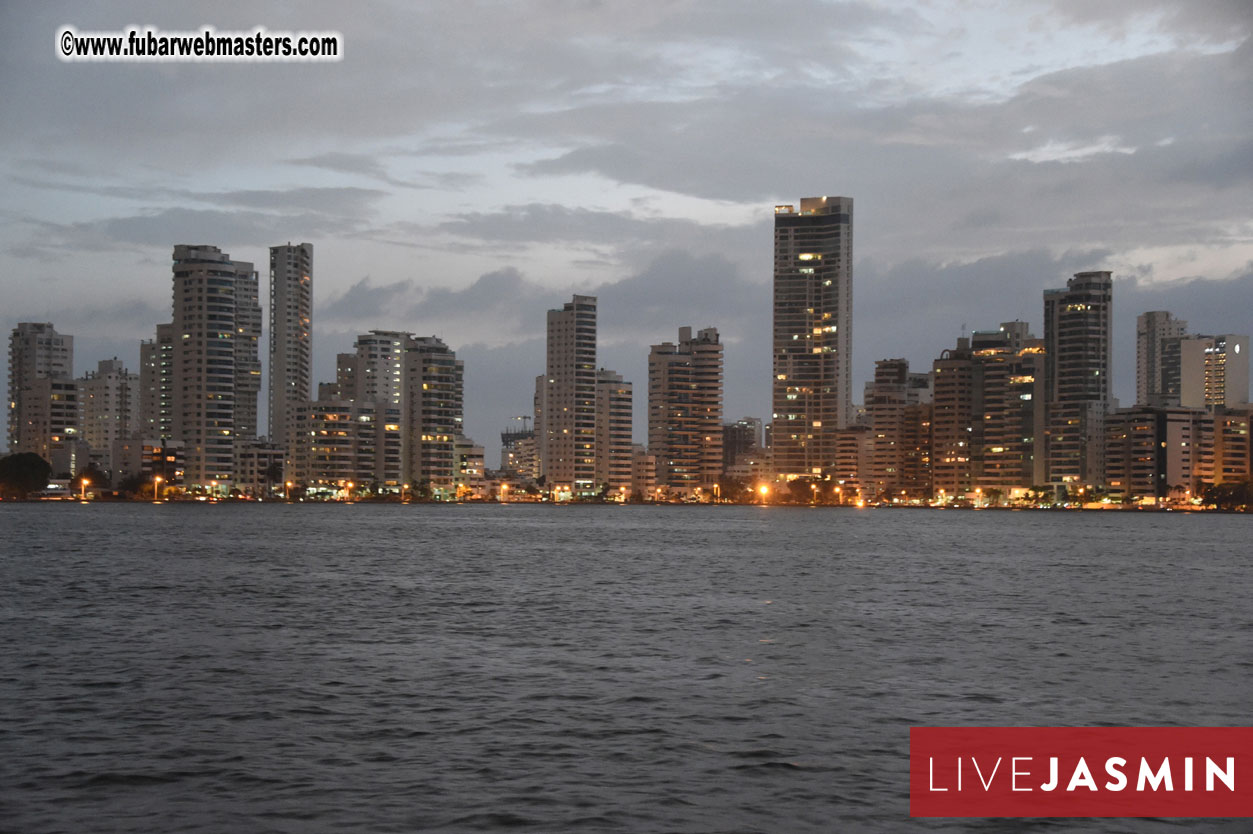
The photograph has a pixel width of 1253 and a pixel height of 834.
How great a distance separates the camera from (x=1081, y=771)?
87.3 ft

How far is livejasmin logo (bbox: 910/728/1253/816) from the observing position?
2383 centimetres

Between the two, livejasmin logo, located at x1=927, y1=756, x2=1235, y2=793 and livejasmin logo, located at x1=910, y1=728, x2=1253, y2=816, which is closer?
livejasmin logo, located at x1=910, y1=728, x2=1253, y2=816

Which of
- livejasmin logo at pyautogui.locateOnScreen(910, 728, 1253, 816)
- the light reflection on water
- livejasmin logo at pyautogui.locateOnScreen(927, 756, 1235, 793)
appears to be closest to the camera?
the light reflection on water

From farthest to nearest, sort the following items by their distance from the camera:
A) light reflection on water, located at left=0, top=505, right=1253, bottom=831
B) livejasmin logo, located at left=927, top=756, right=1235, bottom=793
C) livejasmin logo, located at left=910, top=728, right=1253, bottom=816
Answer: livejasmin logo, located at left=927, top=756, right=1235, bottom=793 → livejasmin logo, located at left=910, top=728, right=1253, bottom=816 → light reflection on water, located at left=0, top=505, right=1253, bottom=831

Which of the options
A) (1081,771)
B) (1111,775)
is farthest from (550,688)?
(1111,775)

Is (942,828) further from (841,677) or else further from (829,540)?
(829,540)

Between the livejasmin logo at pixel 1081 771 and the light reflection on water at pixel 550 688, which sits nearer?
the light reflection on water at pixel 550 688

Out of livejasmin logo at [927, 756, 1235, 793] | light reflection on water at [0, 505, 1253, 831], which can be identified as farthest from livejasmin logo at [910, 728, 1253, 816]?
light reflection on water at [0, 505, 1253, 831]

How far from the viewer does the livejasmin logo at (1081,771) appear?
23828 mm

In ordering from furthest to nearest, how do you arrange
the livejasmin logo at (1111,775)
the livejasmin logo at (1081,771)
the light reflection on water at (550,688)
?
the livejasmin logo at (1111,775) < the livejasmin logo at (1081,771) < the light reflection on water at (550,688)

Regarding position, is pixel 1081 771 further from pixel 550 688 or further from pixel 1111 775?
pixel 550 688

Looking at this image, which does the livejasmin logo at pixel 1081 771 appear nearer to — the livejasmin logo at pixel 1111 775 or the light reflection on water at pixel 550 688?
the livejasmin logo at pixel 1111 775

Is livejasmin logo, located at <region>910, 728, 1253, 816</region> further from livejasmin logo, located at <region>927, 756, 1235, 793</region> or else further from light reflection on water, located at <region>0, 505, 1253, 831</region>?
light reflection on water, located at <region>0, 505, 1253, 831</region>

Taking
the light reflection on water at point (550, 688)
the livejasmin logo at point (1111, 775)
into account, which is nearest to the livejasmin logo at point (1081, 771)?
the livejasmin logo at point (1111, 775)
